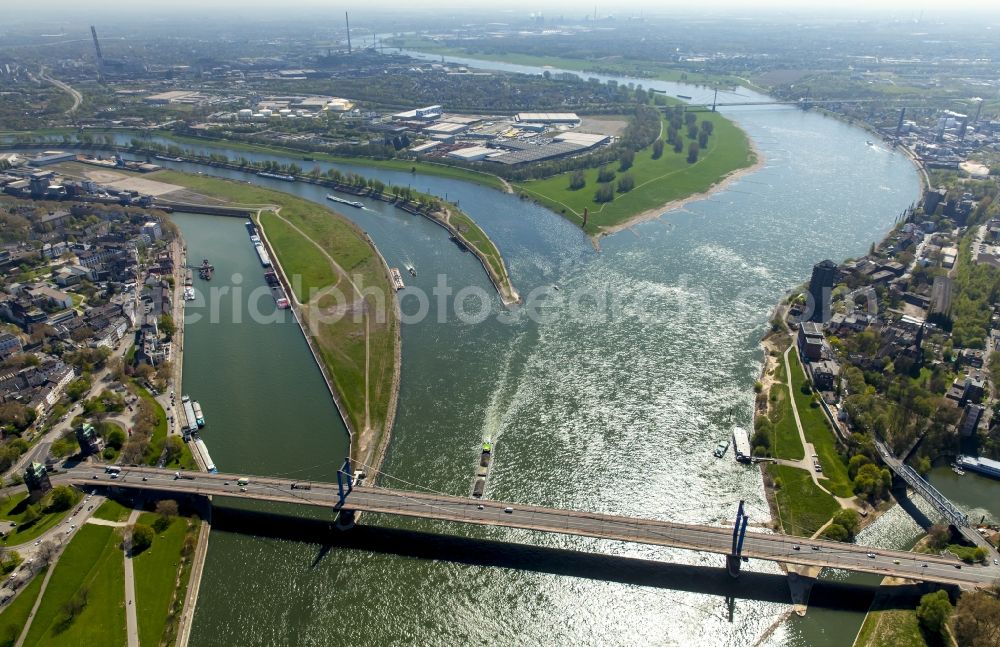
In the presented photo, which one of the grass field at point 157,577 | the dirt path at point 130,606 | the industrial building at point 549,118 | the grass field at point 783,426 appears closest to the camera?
the dirt path at point 130,606

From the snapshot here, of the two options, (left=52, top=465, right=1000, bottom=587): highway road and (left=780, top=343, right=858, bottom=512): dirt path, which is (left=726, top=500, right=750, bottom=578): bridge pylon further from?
(left=780, top=343, right=858, bottom=512): dirt path

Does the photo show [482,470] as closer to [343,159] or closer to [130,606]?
[130,606]

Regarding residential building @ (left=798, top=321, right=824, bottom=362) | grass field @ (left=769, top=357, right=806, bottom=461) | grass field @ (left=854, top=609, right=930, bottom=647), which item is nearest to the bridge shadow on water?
grass field @ (left=854, top=609, right=930, bottom=647)

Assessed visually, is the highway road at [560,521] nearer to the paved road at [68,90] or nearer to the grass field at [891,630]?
the grass field at [891,630]

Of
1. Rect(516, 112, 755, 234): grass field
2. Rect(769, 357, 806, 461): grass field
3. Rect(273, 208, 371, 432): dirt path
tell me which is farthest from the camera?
Rect(516, 112, 755, 234): grass field

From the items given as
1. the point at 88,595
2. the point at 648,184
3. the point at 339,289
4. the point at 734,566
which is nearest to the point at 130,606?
the point at 88,595

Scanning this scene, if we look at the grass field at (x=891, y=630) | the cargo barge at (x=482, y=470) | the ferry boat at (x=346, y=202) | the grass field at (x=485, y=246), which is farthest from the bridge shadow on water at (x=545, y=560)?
the ferry boat at (x=346, y=202)
